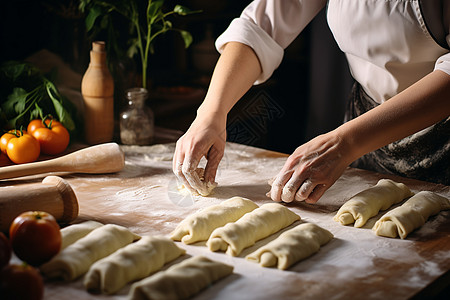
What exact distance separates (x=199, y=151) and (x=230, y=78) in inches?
15.1

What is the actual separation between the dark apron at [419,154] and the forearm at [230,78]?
53cm

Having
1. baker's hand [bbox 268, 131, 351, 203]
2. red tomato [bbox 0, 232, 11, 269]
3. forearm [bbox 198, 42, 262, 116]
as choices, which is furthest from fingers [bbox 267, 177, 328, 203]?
red tomato [bbox 0, 232, 11, 269]

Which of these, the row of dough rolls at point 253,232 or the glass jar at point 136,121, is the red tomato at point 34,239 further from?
the glass jar at point 136,121

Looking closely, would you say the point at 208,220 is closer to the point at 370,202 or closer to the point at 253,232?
the point at 253,232

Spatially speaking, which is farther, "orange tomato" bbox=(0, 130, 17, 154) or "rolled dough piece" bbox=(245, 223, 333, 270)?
"orange tomato" bbox=(0, 130, 17, 154)

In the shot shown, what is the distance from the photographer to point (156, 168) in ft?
7.30

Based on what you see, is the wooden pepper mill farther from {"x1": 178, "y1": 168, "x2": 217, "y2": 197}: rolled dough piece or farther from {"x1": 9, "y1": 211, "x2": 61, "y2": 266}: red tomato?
{"x1": 9, "y1": 211, "x2": 61, "y2": 266}: red tomato

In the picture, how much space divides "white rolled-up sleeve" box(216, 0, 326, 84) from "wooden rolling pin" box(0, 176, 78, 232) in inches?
38.8

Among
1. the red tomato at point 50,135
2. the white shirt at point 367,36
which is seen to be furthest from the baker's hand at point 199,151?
the red tomato at point 50,135

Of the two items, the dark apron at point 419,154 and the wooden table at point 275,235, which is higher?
the dark apron at point 419,154

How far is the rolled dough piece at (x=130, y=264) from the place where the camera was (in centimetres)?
124

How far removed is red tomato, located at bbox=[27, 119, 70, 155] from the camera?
2285mm

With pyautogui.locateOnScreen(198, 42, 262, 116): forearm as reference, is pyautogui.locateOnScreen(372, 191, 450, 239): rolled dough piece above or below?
below

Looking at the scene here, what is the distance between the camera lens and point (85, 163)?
80.6 inches
